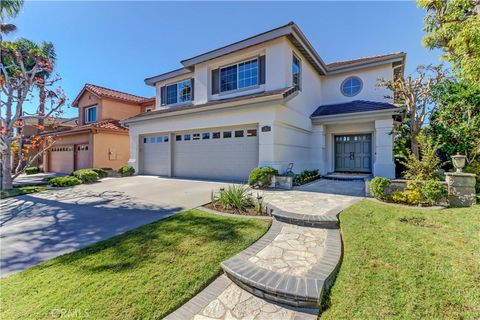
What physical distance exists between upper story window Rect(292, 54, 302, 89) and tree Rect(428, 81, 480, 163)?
6622 millimetres

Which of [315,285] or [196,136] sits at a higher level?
[196,136]

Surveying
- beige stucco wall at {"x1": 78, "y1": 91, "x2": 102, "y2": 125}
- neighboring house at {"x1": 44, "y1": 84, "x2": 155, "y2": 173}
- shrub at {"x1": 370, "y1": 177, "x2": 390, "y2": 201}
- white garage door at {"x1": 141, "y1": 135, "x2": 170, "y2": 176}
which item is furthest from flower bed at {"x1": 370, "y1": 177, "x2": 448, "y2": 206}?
beige stucco wall at {"x1": 78, "y1": 91, "x2": 102, "y2": 125}

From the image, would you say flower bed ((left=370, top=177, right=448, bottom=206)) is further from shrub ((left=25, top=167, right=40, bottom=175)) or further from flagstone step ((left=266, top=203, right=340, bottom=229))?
shrub ((left=25, top=167, right=40, bottom=175))

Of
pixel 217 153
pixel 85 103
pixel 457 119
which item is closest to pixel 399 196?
pixel 457 119

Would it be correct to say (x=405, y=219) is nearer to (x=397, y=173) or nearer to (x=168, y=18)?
(x=397, y=173)

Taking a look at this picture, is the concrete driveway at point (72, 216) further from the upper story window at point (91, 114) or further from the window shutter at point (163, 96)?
the upper story window at point (91, 114)

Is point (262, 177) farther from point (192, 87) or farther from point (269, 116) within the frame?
point (192, 87)

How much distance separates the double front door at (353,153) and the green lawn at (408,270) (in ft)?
26.8

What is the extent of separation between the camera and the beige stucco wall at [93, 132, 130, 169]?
16344 mm

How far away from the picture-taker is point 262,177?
9078mm

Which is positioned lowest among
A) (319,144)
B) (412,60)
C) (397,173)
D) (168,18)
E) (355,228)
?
(355,228)

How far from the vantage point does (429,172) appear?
286 inches

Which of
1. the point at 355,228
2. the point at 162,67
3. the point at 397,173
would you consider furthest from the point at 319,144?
the point at 162,67

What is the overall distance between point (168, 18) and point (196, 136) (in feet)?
20.4
